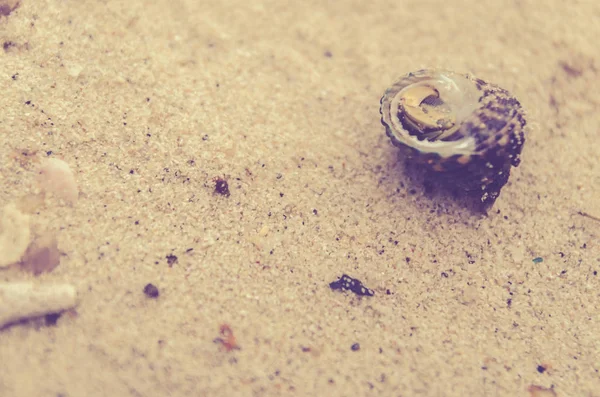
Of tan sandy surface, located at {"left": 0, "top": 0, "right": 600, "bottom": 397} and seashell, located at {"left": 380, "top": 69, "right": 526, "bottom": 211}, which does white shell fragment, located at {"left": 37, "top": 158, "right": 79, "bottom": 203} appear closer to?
tan sandy surface, located at {"left": 0, "top": 0, "right": 600, "bottom": 397}

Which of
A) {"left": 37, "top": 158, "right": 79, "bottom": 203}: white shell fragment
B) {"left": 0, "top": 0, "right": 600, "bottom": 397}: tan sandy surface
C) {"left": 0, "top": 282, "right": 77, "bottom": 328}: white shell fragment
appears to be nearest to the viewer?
{"left": 0, "top": 282, "right": 77, "bottom": 328}: white shell fragment

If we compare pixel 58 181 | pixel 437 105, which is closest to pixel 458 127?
pixel 437 105

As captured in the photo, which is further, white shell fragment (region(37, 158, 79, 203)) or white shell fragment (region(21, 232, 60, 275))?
white shell fragment (region(37, 158, 79, 203))

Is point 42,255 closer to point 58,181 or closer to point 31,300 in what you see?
point 31,300

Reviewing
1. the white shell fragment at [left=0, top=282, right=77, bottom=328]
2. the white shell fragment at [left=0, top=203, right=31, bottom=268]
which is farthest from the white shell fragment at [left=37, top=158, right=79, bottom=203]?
the white shell fragment at [left=0, top=282, right=77, bottom=328]

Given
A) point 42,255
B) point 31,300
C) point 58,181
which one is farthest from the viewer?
point 58,181

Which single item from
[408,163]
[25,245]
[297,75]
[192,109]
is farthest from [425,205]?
[25,245]
